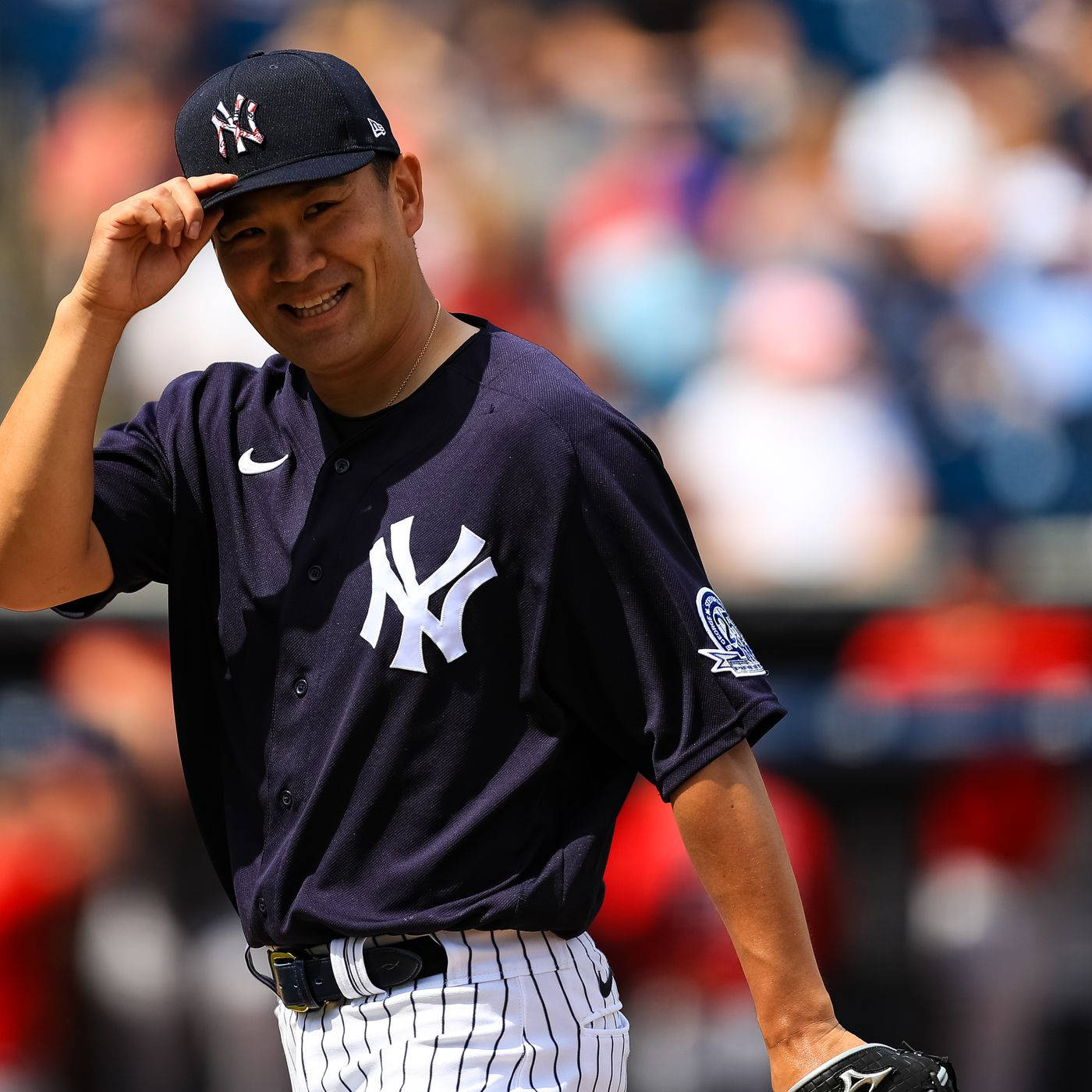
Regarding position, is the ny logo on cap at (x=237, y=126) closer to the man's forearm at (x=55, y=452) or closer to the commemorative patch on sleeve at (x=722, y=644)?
the man's forearm at (x=55, y=452)

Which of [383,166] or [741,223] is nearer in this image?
[383,166]

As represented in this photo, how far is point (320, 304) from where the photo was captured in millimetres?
2055

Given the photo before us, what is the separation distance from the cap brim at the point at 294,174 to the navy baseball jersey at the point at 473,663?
27 centimetres

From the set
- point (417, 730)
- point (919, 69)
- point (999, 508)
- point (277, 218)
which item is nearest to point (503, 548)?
point (417, 730)

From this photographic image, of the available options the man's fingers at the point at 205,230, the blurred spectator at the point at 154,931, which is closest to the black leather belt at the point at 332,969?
the man's fingers at the point at 205,230

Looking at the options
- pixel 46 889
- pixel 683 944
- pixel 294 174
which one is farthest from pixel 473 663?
pixel 46 889

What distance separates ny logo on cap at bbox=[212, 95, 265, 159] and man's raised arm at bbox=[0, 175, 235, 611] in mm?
44

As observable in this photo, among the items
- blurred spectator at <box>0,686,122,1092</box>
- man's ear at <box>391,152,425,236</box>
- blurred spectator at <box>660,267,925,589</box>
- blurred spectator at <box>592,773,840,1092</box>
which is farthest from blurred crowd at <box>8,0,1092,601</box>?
man's ear at <box>391,152,425,236</box>

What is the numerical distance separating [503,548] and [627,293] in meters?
3.26

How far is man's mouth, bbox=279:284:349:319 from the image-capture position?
2.05m

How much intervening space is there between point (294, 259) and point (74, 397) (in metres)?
0.30

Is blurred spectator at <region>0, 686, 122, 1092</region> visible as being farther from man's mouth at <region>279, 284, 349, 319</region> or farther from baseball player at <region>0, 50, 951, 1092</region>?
man's mouth at <region>279, 284, 349, 319</region>

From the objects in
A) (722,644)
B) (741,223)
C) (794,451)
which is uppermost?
(741,223)

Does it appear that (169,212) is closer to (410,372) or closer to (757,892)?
(410,372)
